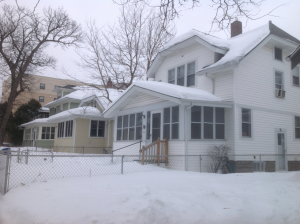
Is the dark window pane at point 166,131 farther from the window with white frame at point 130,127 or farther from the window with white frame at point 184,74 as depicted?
the window with white frame at point 184,74

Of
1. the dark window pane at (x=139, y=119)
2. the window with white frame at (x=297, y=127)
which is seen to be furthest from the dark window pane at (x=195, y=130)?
the window with white frame at (x=297, y=127)

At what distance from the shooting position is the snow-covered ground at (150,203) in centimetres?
466

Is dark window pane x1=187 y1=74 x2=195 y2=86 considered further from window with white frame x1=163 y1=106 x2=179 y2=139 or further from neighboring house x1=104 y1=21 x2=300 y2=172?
window with white frame x1=163 y1=106 x2=179 y2=139

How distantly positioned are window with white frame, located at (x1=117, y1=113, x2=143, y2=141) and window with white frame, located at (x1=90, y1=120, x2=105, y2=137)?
6.65 metres

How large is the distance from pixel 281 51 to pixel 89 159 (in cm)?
1183

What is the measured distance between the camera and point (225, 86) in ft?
42.7

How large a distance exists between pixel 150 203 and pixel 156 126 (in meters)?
8.69

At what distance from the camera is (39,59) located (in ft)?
87.4

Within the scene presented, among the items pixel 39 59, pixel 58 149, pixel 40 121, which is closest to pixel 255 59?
pixel 58 149

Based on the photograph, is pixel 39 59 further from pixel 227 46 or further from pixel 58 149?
pixel 227 46

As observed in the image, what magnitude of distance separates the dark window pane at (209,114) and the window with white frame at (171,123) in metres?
1.27

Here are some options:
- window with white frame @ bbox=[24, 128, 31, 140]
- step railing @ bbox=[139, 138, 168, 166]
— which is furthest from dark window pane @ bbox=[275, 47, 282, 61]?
window with white frame @ bbox=[24, 128, 31, 140]

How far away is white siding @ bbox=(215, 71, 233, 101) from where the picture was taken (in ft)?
42.0

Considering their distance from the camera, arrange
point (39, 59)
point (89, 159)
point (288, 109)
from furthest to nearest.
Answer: point (39, 59)
point (288, 109)
point (89, 159)
